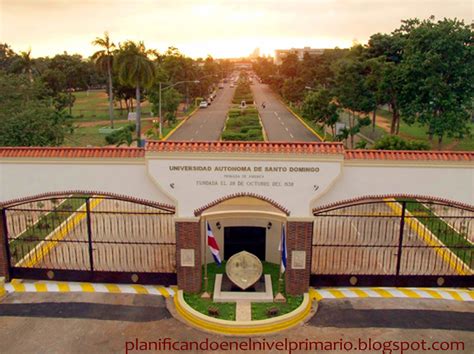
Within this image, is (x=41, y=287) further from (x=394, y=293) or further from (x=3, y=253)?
(x=394, y=293)

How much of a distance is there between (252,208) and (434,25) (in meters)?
25.6

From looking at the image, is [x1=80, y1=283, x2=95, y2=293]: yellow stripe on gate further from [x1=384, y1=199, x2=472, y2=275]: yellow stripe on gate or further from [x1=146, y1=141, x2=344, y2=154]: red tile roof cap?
[x1=384, y1=199, x2=472, y2=275]: yellow stripe on gate

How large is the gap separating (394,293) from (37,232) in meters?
15.3

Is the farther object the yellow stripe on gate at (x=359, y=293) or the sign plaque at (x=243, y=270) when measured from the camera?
the yellow stripe on gate at (x=359, y=293)

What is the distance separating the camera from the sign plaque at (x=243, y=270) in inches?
593

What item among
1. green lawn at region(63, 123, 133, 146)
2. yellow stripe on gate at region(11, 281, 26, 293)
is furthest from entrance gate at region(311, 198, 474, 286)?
green lawn at region(63, 123, 133, 146)

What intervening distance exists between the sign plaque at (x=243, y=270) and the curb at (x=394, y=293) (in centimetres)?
211

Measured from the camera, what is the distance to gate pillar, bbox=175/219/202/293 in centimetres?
1509

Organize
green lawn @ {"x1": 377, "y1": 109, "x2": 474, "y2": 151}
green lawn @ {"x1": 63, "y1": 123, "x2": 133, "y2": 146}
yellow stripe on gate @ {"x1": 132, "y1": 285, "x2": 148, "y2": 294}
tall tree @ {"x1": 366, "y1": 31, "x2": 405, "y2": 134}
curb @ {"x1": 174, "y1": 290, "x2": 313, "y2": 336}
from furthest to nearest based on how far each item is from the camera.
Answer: green lawn @ {"x1": 63, "y1": 123, "x2": 133, "y2": 146} → green lawn @ {"x1": 377, "y1": 109, "x2": 474, "y2": 151} → tall tree @ {"x1": 366, "y1": 31, "x2": 405, "y2": 134} → yellow stripe on gate @ {"x1": 132, "y1": 285, "x2": 148, "y2": 294} → curb @ {"x1": 174, "y1": 290, "x2": 313, "y2": 336}

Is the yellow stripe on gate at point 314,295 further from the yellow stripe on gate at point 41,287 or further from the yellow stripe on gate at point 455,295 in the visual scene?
the yellow stripe on gate at point 41,287

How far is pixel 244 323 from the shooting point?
13.6 metres

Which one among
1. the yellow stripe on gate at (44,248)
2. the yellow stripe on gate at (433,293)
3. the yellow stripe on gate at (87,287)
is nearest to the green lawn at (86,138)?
the yellow stripe on gate at (44,248)

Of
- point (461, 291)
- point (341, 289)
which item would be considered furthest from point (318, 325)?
point (461, 291)

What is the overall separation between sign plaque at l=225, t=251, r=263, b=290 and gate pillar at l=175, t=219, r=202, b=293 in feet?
3.56
